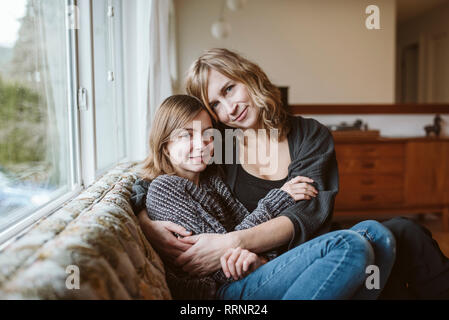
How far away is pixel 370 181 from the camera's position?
9.69ft

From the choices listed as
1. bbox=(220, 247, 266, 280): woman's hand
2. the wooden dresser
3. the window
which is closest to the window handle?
the window

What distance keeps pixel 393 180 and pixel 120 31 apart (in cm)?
241

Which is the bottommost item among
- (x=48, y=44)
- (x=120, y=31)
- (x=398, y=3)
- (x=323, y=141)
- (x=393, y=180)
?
(x=393, y=180)

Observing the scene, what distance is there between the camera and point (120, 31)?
212 cm

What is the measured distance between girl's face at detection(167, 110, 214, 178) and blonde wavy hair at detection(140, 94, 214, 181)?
2 centimetres

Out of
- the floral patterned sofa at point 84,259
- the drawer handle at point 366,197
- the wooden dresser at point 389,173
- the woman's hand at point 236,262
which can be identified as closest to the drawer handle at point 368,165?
the wooden dresser at point 389,173

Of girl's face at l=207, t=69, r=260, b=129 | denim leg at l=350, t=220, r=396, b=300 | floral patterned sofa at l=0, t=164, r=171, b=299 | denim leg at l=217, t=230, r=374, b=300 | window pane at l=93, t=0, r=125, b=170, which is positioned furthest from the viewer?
window pane at l=93, t=0, r=125, b=170

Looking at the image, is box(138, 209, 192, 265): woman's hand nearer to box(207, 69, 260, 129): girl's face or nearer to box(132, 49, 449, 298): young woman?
box(132, 49, 449, 298): young woman

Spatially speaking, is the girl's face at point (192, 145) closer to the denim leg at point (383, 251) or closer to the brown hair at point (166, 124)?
the brown hair at point (166, 124)

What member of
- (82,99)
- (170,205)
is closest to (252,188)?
(170,205)

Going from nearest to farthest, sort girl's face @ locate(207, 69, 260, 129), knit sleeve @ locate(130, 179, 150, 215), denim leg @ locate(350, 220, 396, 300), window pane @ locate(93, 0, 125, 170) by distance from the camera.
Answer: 1. denim leg @ locate(350, 220, 396, 300)
2. knit sleeve @ locate(130, 179, 150, 215)
3. girl's face @ locate(207, 69, 260, 129)
4. window pane @ locate(93, 0, 125, 170)

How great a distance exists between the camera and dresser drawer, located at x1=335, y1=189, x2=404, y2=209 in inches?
116
